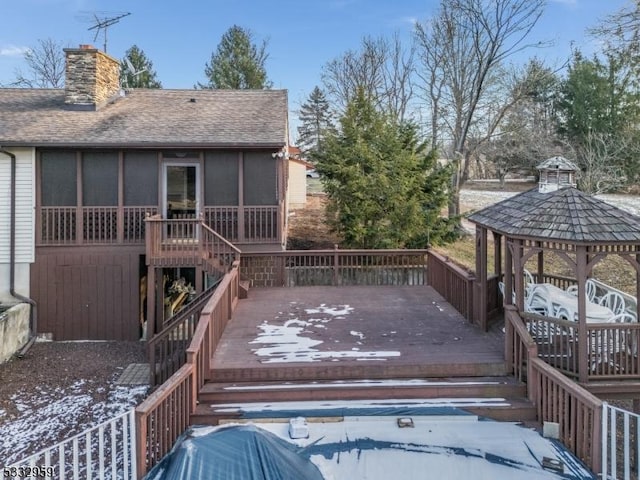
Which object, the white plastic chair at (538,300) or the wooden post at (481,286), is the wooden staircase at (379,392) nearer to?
the wooden post at (481,286)

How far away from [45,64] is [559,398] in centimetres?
3481

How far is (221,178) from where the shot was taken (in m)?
11.7

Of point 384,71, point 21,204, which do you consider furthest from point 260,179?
point 384,71

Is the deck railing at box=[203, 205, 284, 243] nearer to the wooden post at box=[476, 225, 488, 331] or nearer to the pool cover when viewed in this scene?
the wooden post at box=[476, 225, 488, 331]

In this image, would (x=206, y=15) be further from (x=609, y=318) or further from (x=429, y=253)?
(x=609, y=318)

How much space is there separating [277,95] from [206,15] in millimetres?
16093

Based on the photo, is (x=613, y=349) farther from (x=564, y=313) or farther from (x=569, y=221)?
(x=569, y=221)

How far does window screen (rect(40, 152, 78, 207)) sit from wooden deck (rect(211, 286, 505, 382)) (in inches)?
230

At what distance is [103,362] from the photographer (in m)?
9.65

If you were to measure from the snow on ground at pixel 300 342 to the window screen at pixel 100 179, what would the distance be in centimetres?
635

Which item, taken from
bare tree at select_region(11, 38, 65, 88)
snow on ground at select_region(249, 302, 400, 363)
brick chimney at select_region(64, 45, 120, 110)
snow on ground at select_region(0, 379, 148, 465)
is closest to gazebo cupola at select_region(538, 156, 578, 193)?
snow on ground at select_region(249, 302, 400, 363)

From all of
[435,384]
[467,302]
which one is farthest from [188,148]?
[435,384]

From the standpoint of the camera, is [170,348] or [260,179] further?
[260,179]

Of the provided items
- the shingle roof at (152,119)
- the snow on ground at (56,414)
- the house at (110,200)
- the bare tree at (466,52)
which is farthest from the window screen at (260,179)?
the bare tree at (466,52)
